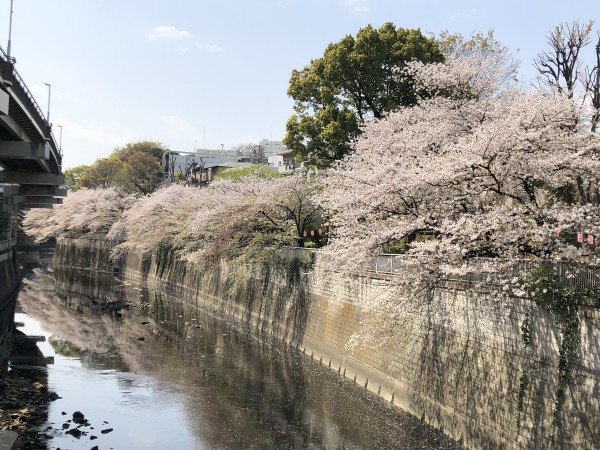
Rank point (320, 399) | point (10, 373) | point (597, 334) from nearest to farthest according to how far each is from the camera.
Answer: point (597, 334), point (320, 399), point (10, 373)

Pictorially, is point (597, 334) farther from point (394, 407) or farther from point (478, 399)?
point (394, 407)

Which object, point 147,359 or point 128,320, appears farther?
point 128,320

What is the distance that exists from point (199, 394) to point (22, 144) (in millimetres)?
17548

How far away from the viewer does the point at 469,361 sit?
53.7 feet

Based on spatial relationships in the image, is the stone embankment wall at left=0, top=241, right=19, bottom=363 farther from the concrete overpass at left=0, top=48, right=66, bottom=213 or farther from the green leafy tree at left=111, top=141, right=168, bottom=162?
the green leafy tree at left=111, top=141, right=168, bottom=162

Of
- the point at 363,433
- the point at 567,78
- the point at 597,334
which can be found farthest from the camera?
the point at 567,78

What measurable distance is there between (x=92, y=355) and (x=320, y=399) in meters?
12.6

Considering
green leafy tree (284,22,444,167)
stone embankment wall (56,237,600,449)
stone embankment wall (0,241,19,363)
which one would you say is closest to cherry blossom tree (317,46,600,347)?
stone embankment wall (56,237,600,449)

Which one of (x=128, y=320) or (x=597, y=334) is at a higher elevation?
(x=597, y=334)

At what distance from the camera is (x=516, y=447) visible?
13.9 m

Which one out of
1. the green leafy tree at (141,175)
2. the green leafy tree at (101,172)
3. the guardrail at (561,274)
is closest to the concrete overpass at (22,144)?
the guardrail at (561,274)

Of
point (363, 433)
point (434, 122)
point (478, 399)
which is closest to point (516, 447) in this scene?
point (478, 399)

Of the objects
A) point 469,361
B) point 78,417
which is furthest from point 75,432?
point 469,361

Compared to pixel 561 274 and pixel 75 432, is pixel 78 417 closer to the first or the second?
pixel 75 432
